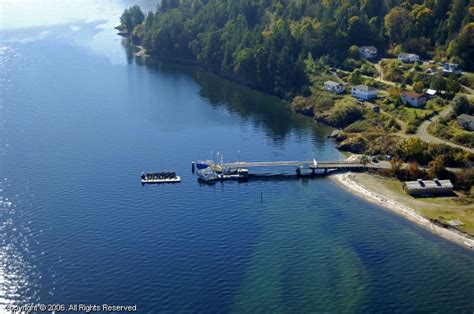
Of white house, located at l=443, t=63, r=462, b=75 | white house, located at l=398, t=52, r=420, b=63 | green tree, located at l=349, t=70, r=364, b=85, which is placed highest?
white house, located at l=398, t=52, r=420, b=63

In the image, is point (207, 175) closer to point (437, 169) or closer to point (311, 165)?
point (311, 165)

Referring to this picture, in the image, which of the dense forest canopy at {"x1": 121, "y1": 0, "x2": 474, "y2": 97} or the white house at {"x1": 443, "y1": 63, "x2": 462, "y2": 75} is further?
the dense forest canopy at {"x1": 121, "y1": 0, "x2": 474, "y2": 97}

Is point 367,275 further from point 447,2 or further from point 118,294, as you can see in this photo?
point 447,2

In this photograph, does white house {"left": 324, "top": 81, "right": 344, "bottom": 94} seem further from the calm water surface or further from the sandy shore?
the sandy shore

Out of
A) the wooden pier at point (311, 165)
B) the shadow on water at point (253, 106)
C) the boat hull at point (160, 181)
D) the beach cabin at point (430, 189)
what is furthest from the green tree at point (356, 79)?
the boat hull at point (160, 181)

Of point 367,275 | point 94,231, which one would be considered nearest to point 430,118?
point 367,275

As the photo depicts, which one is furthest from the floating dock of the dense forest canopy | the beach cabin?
the dense forest canopy

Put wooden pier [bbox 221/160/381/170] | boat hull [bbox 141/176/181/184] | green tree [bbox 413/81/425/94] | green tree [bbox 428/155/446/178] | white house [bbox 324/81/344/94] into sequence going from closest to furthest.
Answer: green tree [bbox 428/155/446/178], boat hull [bbox 141/176/181/184], wooden pier [bbox 221/160/381/170], green tree [bbox 413/81/425/94], white house [bbox 324/81/344/94]
